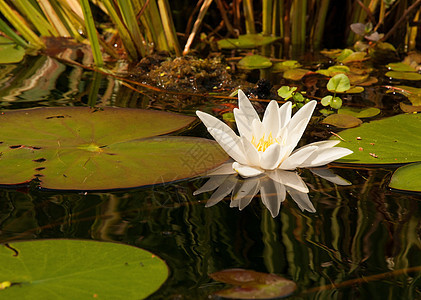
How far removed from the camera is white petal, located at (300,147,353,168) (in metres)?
1.37

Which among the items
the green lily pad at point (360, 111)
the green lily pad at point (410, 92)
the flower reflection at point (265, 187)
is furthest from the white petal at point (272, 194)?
the green lily pad at point (410, 92)

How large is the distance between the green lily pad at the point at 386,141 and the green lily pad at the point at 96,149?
443mm

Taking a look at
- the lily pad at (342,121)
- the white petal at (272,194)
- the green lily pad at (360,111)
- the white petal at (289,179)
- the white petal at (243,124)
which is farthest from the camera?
the green lily pad at (360,111)

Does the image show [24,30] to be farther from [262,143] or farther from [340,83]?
[262,143]

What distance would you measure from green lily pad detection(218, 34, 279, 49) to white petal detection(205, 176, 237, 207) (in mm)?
1848

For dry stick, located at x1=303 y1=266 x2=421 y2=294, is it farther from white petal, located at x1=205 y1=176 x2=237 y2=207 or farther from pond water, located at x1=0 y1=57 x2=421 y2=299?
white petal, located at x1=205 y1=176 x2=237 y2=207

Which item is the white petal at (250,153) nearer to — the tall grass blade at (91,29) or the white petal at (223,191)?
the white petal at (223,191)

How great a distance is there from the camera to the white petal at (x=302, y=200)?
1.21 m

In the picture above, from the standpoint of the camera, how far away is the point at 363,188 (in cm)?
131

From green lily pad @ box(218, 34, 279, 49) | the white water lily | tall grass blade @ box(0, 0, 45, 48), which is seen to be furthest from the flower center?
tall grass blade @ box(0, 0, 45, 48)

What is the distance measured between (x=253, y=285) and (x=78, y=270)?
13.6 inches

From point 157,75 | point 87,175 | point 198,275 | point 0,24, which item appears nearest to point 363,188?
point 198,275

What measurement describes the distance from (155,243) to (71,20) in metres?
2.23

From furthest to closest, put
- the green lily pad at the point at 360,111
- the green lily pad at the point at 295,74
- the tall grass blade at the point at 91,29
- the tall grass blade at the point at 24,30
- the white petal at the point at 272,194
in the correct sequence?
the tall grass blade at the point at 24,30, the green lily pad at the point at 295,74, the tall grass blade at the point at 91,29, the green lily pad at the point at 360,111, the white petal at the point at 272,194
